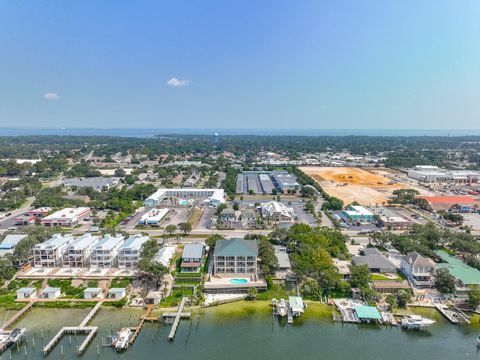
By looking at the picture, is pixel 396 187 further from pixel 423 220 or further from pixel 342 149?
pixel 342 149

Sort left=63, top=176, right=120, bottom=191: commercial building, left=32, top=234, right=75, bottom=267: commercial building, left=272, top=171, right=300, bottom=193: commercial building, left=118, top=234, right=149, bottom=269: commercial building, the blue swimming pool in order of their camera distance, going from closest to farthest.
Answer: the blue swimming pool → left=118, top=234, right=149, bottom=269: commercial building → left=32, top=234, right=75, bottom=267: commercial building → left=63, top=176, right=120, bottom=191: commercial building → left=272, top=171, right=300, bottom=193: commercial building

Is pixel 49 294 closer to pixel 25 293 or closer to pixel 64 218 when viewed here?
pixel 25 293

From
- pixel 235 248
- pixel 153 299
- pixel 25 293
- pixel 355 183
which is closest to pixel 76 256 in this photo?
pixel 25 293

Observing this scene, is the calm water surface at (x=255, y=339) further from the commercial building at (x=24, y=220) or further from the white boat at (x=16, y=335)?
the commercial building at (x=24, y=220)

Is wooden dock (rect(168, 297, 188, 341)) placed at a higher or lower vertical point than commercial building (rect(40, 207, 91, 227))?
lower

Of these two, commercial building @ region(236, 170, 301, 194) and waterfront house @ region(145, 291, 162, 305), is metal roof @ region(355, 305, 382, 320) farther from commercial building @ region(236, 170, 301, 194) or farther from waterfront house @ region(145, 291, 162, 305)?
commercial building @ region(236, 170, 301, 194)

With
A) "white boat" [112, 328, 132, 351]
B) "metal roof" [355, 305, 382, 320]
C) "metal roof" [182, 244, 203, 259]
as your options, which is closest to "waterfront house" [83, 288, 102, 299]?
"white boat" [112, 328, 132, 351]

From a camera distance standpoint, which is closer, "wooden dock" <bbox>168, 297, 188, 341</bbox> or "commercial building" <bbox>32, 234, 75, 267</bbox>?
"wooden dock" <bbox>168, 297, 188, 341</bbox>
